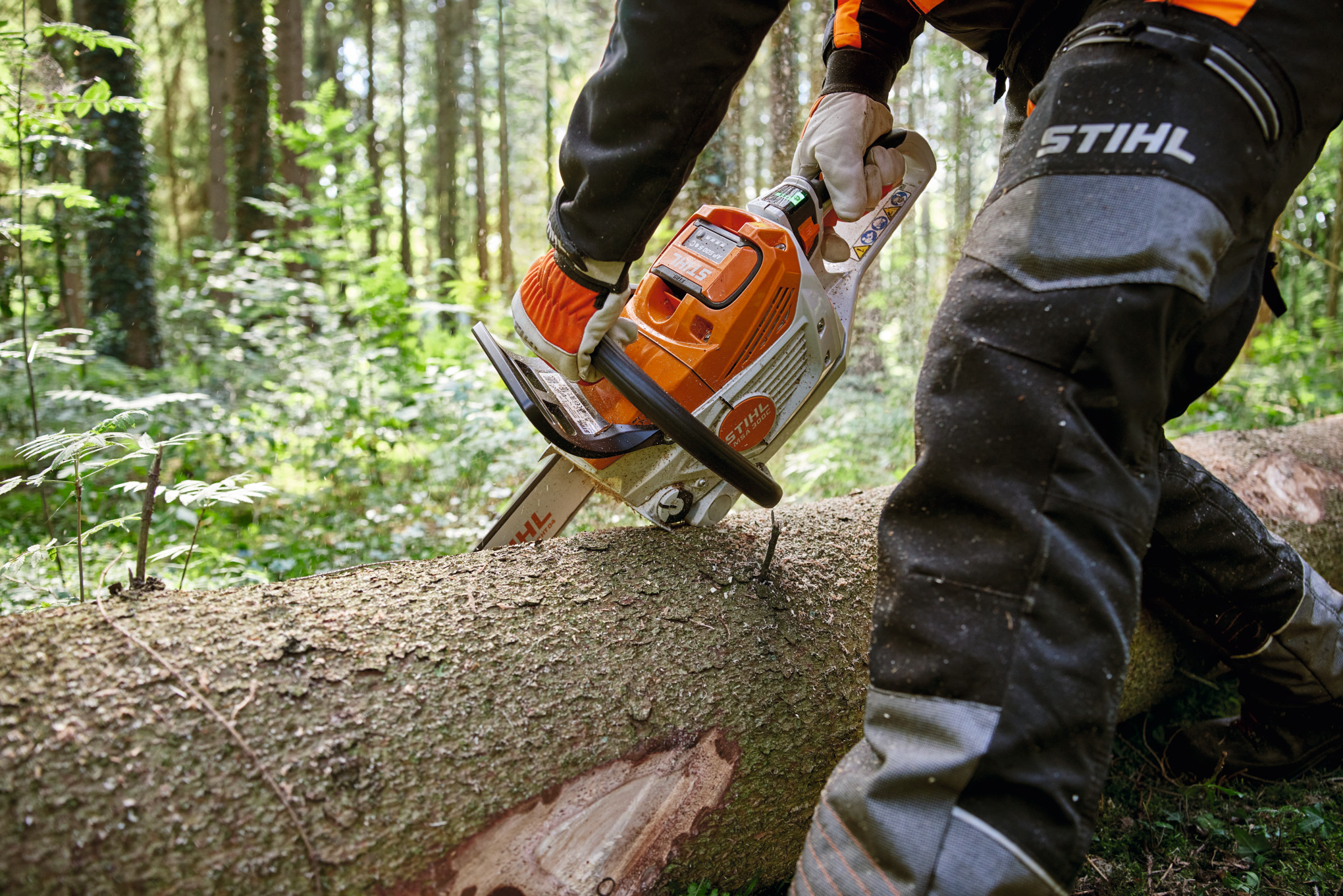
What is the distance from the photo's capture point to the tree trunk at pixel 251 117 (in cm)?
800

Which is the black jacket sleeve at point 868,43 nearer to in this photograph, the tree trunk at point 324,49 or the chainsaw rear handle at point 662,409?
the chainsaw rear handle at point 662,409

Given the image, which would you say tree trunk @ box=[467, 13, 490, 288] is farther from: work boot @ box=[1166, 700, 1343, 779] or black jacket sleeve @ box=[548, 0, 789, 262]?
work boot @ box=[1166, 700, 1343, 779]

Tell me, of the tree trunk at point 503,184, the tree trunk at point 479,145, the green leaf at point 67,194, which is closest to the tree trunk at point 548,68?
the tree trunk at point 503,184

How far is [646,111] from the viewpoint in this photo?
1.19 metres

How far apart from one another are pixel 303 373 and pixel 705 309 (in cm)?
381

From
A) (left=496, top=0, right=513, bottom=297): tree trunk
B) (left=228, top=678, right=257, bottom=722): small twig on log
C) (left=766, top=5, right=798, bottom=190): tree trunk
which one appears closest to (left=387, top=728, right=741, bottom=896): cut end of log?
(left=228, top=678, right=257, bottom=722): small twig on log

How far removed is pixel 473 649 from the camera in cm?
131

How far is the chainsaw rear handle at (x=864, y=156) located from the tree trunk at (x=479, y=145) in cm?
951

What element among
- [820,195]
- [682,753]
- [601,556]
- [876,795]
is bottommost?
[682,753]

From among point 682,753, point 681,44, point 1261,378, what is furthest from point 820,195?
point 1261,378

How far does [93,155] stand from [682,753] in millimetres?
7536

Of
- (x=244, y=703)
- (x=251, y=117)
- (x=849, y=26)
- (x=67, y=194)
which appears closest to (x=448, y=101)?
(x=251, y=117)

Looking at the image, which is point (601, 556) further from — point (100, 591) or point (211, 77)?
point (211, 77)

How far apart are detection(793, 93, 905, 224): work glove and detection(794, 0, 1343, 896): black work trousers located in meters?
0.69
